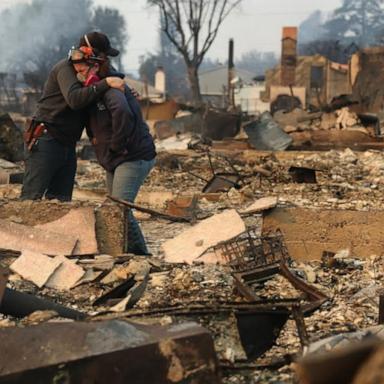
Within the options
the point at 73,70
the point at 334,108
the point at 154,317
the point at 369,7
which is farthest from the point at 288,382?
the point at 369,7

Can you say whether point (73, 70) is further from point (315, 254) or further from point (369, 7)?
point (369, 7)

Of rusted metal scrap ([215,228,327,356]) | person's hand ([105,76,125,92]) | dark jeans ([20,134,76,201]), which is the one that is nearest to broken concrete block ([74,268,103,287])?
rusted metal scrap ([215,228,327,356])

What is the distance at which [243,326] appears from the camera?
3.00m

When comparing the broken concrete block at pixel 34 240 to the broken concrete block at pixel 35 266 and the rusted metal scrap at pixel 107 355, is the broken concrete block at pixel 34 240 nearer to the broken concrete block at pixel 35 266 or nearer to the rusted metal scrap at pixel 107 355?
the broken concrete block at pixel 35 266

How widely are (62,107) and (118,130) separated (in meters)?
0.55

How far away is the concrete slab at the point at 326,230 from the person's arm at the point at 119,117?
4.02ft

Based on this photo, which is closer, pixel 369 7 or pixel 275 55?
pixel 369 7

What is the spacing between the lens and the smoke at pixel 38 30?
79.1 metres

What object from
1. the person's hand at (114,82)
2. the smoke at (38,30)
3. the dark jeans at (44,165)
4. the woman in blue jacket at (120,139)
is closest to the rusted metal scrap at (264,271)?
the woman in blue jacket at (120,139)

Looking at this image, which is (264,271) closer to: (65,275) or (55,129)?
(65,275)

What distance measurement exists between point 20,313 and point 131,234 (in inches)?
77.5

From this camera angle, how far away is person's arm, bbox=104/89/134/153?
16.7 feet

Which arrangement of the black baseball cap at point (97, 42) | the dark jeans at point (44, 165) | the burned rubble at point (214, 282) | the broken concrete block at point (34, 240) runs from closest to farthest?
the burned rubble at point (214, 282) → the broken concrete block at point (34, 240) → the black baseball cap at point (97, 42) → the dark jeans at point (44, 165)

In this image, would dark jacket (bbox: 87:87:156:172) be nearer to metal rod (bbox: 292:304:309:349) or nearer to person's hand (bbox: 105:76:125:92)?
person's hand (bbox: 105:76:125:92)
